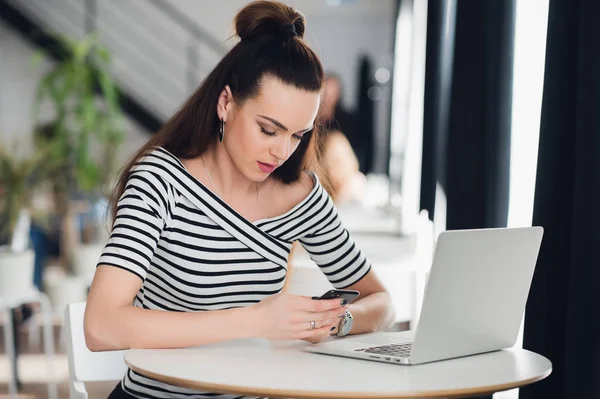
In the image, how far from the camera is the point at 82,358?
6.06 ft

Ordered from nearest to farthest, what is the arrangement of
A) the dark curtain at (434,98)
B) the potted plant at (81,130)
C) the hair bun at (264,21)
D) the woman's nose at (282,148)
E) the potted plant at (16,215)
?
the woman's nose at (282,148), the hair bun at (264,21), the dark curtain at (434,98), the potted plant at (16,215), the potted plant at (81,130)

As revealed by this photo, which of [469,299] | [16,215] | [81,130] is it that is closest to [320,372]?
[469,299]

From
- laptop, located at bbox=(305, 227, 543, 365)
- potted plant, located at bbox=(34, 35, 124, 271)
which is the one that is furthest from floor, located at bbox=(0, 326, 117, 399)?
laptop, located at bbox=(305, 227, 543, 365)

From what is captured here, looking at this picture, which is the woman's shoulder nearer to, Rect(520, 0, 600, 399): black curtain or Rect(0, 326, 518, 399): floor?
Rect(520, 0, 600, 399): black curtain

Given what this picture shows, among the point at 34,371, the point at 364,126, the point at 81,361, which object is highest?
the point at 364,126

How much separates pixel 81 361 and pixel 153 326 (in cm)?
49

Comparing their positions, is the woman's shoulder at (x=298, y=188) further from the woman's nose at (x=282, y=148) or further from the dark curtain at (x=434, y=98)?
the dark curtain at (x=434, y=98)

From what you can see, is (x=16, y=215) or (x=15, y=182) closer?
(x=16, y=215)

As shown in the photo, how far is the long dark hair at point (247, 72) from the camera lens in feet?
5.53

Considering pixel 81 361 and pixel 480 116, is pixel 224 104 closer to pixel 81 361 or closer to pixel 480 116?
pixel 81 361

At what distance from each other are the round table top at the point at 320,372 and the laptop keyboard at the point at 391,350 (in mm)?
51

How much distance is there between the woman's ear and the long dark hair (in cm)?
1

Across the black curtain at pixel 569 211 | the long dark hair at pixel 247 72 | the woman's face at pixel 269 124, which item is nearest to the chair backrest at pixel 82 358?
the long dark hair at pixel 247 72

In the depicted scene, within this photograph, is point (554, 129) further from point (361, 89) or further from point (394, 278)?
point (361, 89)
